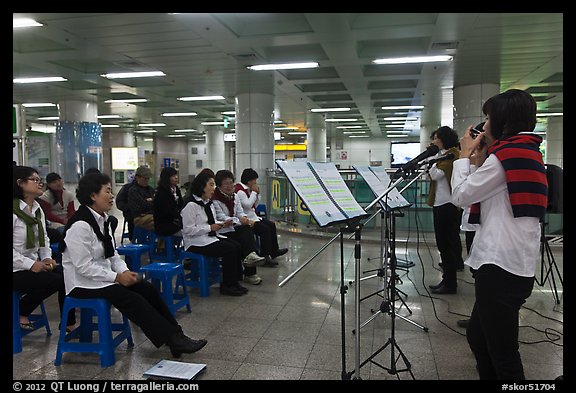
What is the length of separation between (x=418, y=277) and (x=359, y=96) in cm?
688

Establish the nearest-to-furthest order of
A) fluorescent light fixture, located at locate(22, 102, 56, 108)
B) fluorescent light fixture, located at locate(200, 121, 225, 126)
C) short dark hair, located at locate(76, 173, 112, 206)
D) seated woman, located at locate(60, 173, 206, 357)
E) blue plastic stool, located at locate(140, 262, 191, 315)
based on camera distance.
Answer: seated woman, located at locate(60, 173, 206, 357) < short dark hair, located at locate(76, 173, 112, 206) < blue plastic stool, located at locate(140, 262, 191, 315) < fluorescent light fixture, located at locate(22, 102, 56, 108) < fluorescent light fixture, located at locate(200, 121, 225, 126)

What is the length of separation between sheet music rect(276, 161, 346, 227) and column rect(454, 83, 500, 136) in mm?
7480

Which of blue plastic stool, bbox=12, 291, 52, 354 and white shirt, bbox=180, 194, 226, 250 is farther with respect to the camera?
white shirt, bbox=180, 194, 226, 250

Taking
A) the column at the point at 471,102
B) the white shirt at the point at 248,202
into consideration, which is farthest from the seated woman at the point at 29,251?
the column at the point at 471,102

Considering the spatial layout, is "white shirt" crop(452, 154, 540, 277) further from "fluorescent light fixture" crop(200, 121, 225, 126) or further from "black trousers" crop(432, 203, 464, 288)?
"fluorescent light fixture" crop(200, 121, 225, 126)

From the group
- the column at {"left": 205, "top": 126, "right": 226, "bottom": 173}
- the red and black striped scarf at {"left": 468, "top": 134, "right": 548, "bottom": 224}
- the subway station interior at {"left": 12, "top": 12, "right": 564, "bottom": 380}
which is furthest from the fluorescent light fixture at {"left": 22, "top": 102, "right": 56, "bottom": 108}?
the red and black striped scarf at {"left": 468, "top": 134, "right": 548, "bottom": 224}

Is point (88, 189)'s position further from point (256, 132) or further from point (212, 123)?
point (212, 123)

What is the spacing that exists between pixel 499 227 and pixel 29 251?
342 centimetres

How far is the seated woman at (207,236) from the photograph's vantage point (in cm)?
448

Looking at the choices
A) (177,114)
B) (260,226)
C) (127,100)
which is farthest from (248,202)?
(177,114)

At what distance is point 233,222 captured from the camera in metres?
5.07

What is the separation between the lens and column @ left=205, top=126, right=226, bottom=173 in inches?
746

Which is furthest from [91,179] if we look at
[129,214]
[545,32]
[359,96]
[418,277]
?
[359,96]

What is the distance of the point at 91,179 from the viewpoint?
309 cm
